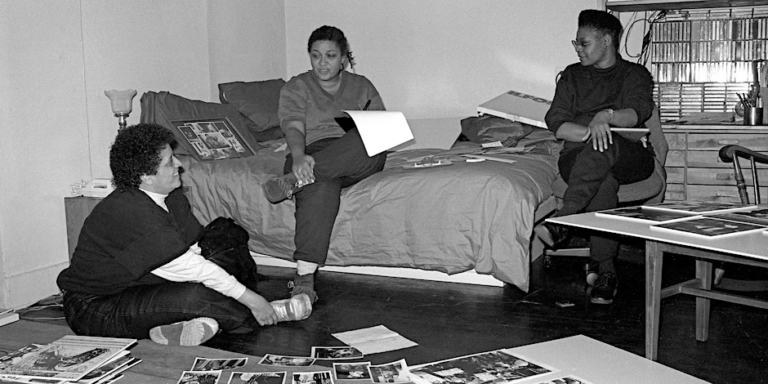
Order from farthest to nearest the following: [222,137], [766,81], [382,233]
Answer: [766,81] < [222,137] < [382,233]

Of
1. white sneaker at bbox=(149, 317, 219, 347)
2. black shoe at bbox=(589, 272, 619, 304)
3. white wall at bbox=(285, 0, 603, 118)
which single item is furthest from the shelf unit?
white sneaker at bbox=(149, 317, 219, 347)

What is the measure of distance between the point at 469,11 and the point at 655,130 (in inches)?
72.1

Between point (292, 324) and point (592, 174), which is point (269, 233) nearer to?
point (292, 324)

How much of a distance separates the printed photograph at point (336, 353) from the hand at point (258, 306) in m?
0.27

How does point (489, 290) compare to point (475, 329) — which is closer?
point (475, 329)

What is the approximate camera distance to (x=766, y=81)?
4.21 m

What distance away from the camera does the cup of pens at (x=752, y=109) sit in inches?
158

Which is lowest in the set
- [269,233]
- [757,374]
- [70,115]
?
[757,374]

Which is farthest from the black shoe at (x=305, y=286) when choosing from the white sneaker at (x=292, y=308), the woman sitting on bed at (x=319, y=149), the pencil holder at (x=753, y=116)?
the pencil holder at (x=753, y=116)

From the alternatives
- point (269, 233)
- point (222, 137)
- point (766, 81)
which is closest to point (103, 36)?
point (222, 137)

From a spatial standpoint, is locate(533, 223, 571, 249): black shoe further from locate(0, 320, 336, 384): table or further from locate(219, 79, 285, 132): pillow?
locate(219, 79, 285, 132): pillow

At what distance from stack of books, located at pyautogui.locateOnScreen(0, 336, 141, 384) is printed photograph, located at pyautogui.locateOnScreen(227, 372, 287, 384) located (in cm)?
27

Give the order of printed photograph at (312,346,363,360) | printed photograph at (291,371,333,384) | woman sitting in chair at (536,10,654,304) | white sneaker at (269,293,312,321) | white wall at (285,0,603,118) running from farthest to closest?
white wall at (285,0,603,118) → woman sitting in chair at (536,10,654,304) → white sneaker at (269,293,312,321) → printed photograph at (312,346,363,360) → printed photograph at (291,371,333,384)

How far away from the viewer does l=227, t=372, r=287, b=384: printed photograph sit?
158 cm
